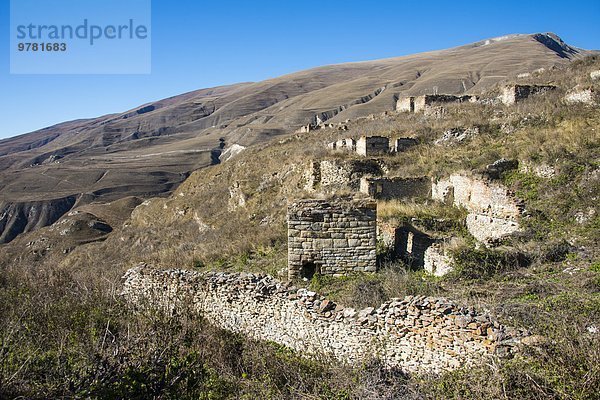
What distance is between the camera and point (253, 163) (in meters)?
22.9

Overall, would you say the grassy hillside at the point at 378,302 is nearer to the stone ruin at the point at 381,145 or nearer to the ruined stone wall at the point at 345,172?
the ruined stone wall at the point at 345,172

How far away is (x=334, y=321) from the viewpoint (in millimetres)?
5293

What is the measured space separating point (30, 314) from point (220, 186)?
56.8 feet

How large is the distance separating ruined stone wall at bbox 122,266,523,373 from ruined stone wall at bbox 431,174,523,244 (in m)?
3.83

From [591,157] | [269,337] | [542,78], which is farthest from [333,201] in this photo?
[542,78]

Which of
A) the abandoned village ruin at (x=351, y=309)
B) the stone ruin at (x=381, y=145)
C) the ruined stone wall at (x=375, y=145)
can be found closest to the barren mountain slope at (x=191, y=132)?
the stone ruin at (x=381, y=145)

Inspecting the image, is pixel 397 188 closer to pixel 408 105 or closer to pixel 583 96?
pixel 583 96

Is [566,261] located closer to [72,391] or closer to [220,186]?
[72,391]

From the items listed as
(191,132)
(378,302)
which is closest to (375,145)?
(378,302)

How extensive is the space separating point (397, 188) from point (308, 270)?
6924 millimetres

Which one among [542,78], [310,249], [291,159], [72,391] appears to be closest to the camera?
[72,391]

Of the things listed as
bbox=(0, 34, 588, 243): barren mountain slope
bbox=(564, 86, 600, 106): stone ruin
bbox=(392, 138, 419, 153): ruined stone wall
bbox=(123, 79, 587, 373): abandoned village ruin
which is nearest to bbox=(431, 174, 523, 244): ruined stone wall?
bbox=(123, 79, 587, 373): abandoned village ruin

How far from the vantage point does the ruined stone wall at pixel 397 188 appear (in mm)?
13281

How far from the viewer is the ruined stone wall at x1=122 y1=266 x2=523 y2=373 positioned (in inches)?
170
